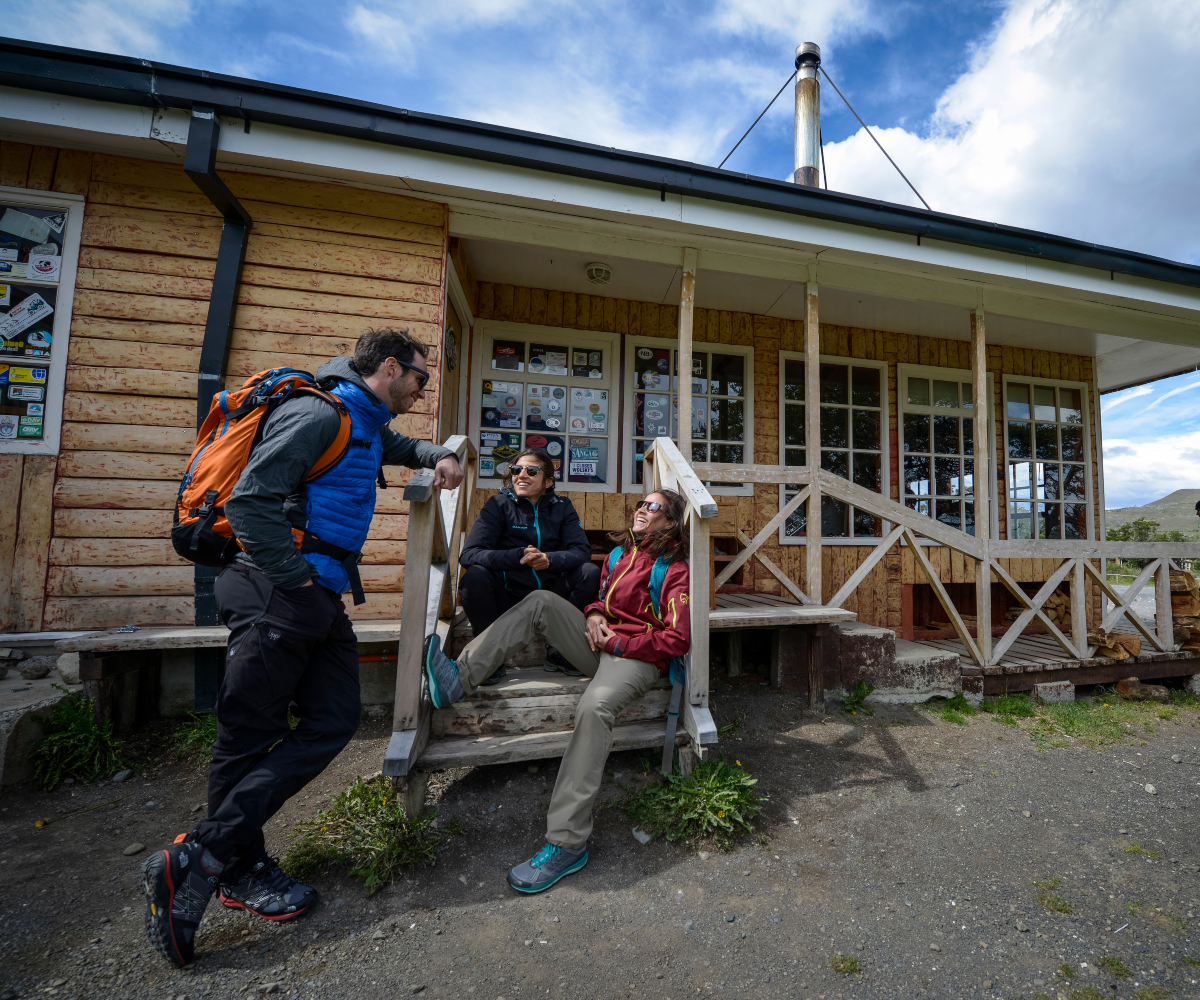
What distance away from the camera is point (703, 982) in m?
1.69

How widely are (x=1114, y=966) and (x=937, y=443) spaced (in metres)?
5.72

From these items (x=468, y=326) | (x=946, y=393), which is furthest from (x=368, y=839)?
(x=946, y=393)

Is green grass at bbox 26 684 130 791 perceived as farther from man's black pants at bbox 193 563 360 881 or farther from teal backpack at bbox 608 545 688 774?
teal backpack at bbox 608 545 688 774

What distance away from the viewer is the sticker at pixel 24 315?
127 inches

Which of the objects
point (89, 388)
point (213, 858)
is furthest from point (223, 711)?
point (89, 388)

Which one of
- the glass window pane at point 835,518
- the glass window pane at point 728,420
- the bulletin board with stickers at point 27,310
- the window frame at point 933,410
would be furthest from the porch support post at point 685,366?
the bulletin board with stickers at point 27,310

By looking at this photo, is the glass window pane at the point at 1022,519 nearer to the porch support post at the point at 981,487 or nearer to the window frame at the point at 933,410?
the window frame at the point at 933,410

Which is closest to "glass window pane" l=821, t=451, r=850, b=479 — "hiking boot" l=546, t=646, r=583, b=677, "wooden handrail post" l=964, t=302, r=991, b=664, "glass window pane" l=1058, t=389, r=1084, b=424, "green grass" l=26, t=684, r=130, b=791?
"wooden handrail post" l=964, t=302, r=991, b=664

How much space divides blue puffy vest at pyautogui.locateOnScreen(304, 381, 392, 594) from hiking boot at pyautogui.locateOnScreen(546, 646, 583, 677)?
1.31 meters

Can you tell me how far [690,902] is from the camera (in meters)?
2.03

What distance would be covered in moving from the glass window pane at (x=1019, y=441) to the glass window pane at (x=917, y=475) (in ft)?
4.32

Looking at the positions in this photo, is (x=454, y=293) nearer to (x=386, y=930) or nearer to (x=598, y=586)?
(x=598, y=586)

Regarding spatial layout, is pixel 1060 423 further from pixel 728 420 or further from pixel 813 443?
pixel 813 443

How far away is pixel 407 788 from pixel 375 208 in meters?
3.50
